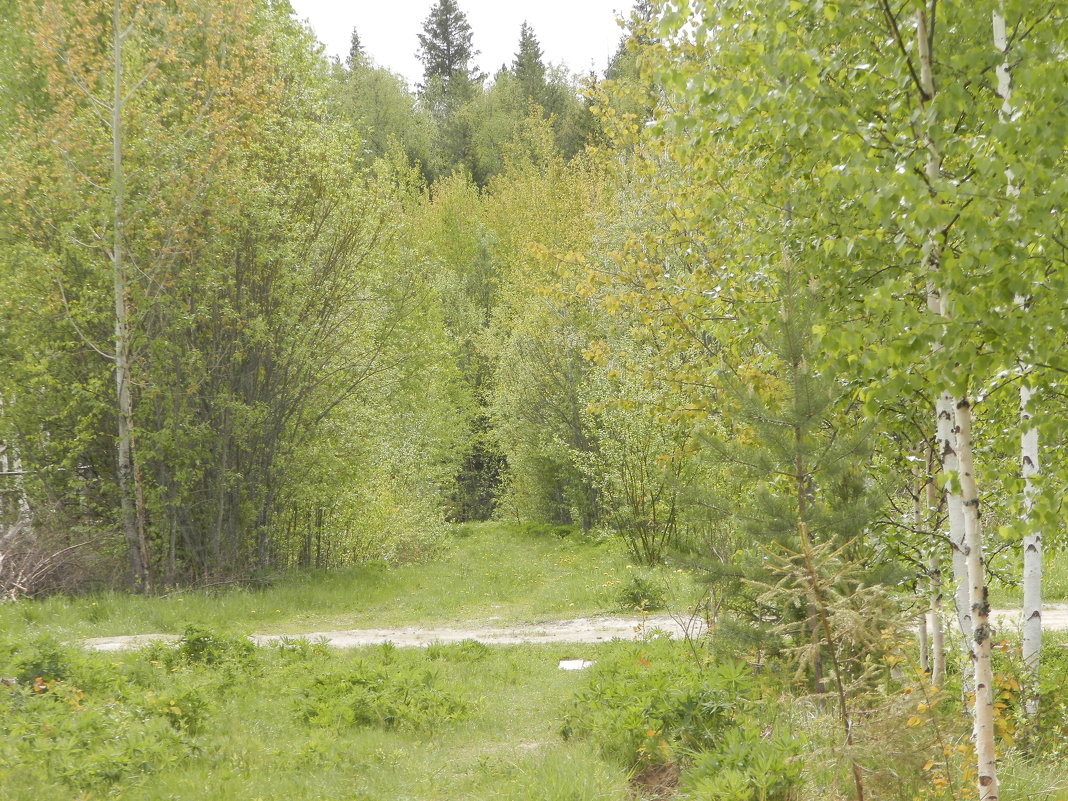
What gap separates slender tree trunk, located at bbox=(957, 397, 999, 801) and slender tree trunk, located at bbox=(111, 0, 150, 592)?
13.1m

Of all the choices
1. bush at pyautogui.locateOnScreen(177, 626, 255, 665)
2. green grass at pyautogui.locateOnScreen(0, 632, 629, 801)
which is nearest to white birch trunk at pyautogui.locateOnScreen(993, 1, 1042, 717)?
green grass at pyautogui.locateOnScreen(0, 632, 629, 801)

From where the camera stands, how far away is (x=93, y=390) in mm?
14047

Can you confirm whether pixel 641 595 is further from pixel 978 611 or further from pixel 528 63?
pixel 528 63

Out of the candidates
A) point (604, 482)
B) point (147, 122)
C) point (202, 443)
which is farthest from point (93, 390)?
point (604, 482)

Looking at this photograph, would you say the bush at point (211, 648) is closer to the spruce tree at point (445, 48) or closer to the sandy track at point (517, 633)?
the sandy track at point (517, 633)

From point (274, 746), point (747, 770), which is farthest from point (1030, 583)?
point (274, 746)

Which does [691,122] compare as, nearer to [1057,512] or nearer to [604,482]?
[1057,512]

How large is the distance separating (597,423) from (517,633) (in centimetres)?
1179

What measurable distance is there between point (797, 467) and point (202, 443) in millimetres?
11663

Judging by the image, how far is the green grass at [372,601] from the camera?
1217cm

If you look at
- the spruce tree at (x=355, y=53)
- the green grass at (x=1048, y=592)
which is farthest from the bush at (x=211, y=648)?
the spruce tree at (x=355, y=53)

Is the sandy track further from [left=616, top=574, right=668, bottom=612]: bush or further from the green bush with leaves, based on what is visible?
the green bush with leaves

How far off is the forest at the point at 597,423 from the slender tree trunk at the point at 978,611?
23 mm

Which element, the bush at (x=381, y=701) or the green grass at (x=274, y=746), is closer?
the green grass at (x=274, y=746)
